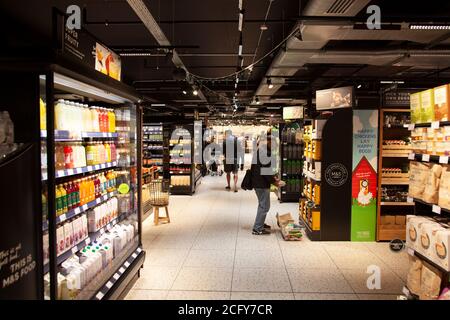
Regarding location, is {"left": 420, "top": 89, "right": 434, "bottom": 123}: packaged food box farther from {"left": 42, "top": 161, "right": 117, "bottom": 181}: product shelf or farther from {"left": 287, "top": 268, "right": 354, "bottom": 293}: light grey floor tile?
{"left": 42, "top": 161, "right": 117, "bottom": 181}: product shelf

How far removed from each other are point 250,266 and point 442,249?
2.68 metres

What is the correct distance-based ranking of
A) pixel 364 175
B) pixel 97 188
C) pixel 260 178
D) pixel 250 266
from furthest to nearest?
1. pixel 260 178
2. pixel 364 175
3. pixel 250 266
4. pixel 97 188

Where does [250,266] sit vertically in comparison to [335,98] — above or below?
below

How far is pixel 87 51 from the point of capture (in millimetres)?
3047

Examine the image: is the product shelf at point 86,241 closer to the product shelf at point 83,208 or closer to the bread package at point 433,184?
the product shelf at point 83,208

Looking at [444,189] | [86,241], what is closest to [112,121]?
[86,241]

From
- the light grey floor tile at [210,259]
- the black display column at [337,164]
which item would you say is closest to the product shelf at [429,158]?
the black display column at [337,164]

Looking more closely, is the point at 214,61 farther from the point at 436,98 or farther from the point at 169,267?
the point at 436,98

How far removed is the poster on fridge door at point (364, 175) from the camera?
20.7 ft

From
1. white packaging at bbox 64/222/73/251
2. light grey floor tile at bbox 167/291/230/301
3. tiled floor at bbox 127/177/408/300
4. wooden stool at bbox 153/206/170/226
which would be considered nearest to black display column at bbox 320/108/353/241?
tiled floor at bbox 127/177/408/300

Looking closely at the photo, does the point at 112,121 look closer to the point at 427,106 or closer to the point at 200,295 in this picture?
the point at 200,295

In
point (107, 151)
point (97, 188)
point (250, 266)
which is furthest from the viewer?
point (250, 266)

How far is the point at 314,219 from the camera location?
21.0 feet

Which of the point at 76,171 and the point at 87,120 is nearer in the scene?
the point at 76,171
